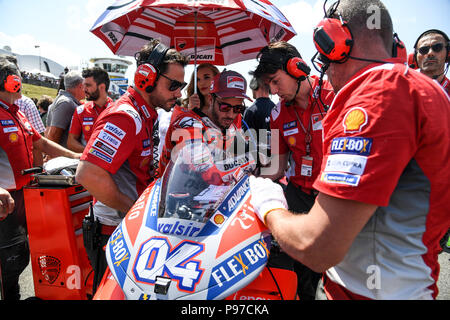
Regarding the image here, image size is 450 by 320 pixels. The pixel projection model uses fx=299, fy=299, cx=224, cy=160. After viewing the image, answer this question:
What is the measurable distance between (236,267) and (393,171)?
752 mm

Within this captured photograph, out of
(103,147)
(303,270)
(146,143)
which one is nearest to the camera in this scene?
(103,147)

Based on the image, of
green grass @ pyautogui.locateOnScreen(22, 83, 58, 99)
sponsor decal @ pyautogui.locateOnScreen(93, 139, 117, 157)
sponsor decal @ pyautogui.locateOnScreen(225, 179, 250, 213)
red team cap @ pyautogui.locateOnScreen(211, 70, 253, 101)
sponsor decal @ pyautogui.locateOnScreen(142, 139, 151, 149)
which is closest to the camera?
sponsor decal @ pyautogui.locateOnScreen(225, 179, 250, 213)

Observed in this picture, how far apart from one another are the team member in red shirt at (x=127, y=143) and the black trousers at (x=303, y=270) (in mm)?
1461

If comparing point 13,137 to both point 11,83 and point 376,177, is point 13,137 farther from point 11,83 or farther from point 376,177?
point 376,177

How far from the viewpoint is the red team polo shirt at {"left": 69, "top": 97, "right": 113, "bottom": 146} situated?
4652 mm

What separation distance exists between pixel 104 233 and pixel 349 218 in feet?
6.27

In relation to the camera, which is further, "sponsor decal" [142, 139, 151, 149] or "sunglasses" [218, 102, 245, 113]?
"sunglasses" [218, 102, 245, 113]

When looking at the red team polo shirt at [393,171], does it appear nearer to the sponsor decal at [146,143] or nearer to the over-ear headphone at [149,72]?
the sponsor decal at [146,143]

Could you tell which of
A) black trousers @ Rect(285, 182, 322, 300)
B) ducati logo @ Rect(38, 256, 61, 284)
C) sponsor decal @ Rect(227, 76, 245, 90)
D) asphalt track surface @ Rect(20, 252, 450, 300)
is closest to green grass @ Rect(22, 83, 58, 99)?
asphalt track surface @ Rect(20, 252, 450, 300)

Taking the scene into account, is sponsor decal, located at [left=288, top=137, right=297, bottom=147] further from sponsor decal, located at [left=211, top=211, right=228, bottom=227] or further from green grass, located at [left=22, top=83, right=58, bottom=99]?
green grass, located at [left=22, top=83, right=58, bottom=99]

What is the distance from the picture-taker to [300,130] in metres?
2.92

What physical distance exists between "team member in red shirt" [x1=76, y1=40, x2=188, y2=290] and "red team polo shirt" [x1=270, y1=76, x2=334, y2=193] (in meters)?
1.10

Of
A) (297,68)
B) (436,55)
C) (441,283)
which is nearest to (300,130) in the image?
(297,68)
